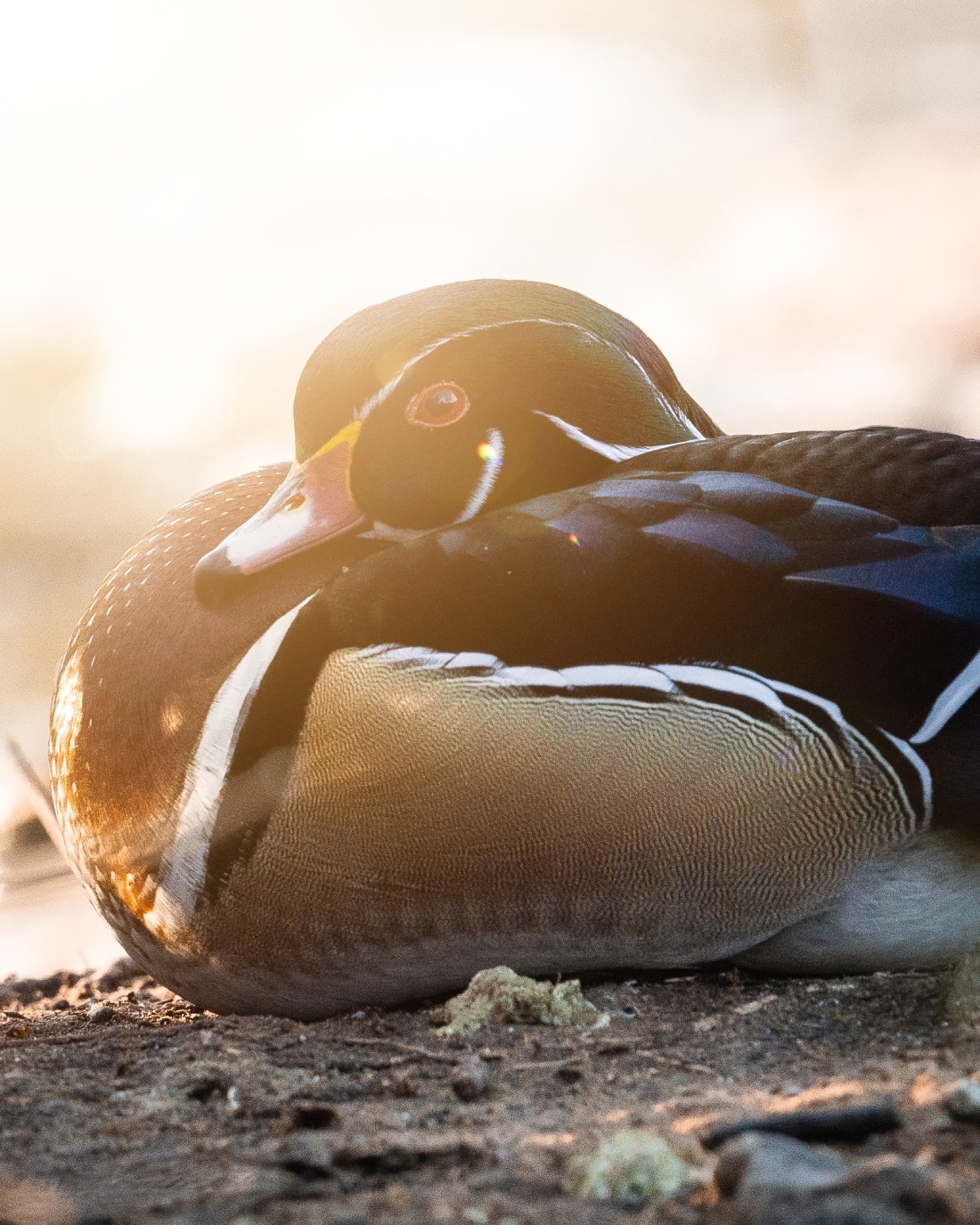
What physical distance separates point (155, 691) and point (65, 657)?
54 centimetres

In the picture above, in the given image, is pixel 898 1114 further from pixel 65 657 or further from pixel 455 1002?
pixel 65 657

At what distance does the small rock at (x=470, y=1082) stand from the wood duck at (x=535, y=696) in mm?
329

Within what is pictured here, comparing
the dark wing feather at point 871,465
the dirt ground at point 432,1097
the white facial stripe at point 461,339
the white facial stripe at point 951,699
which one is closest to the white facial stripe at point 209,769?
the dirt ground at point 432,1097

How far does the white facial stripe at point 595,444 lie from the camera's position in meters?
2.42

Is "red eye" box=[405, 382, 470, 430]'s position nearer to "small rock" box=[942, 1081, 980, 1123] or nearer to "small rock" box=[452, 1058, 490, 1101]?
"small rock" box=[452, 1058, 490, 1101]

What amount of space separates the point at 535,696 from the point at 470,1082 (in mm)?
620

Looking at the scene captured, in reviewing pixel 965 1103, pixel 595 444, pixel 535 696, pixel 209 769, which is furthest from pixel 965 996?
pixel 209 769

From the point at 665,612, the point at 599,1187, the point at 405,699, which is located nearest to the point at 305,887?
the point at 405,699

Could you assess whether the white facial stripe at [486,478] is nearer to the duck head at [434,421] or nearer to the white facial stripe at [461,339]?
the duck head at [434,421]

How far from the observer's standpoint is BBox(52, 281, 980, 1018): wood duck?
6.57 ft

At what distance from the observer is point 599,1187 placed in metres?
1.24

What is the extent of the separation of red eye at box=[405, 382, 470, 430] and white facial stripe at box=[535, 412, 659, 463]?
16cm

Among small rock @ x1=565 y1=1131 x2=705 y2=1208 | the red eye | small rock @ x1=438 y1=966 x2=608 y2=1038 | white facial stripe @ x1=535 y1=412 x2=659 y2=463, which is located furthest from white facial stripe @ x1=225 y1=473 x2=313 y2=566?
small rock @ x1=565 y1=1131 x2=705 y2=1208

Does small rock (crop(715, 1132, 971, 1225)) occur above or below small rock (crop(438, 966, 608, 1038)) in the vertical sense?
above
